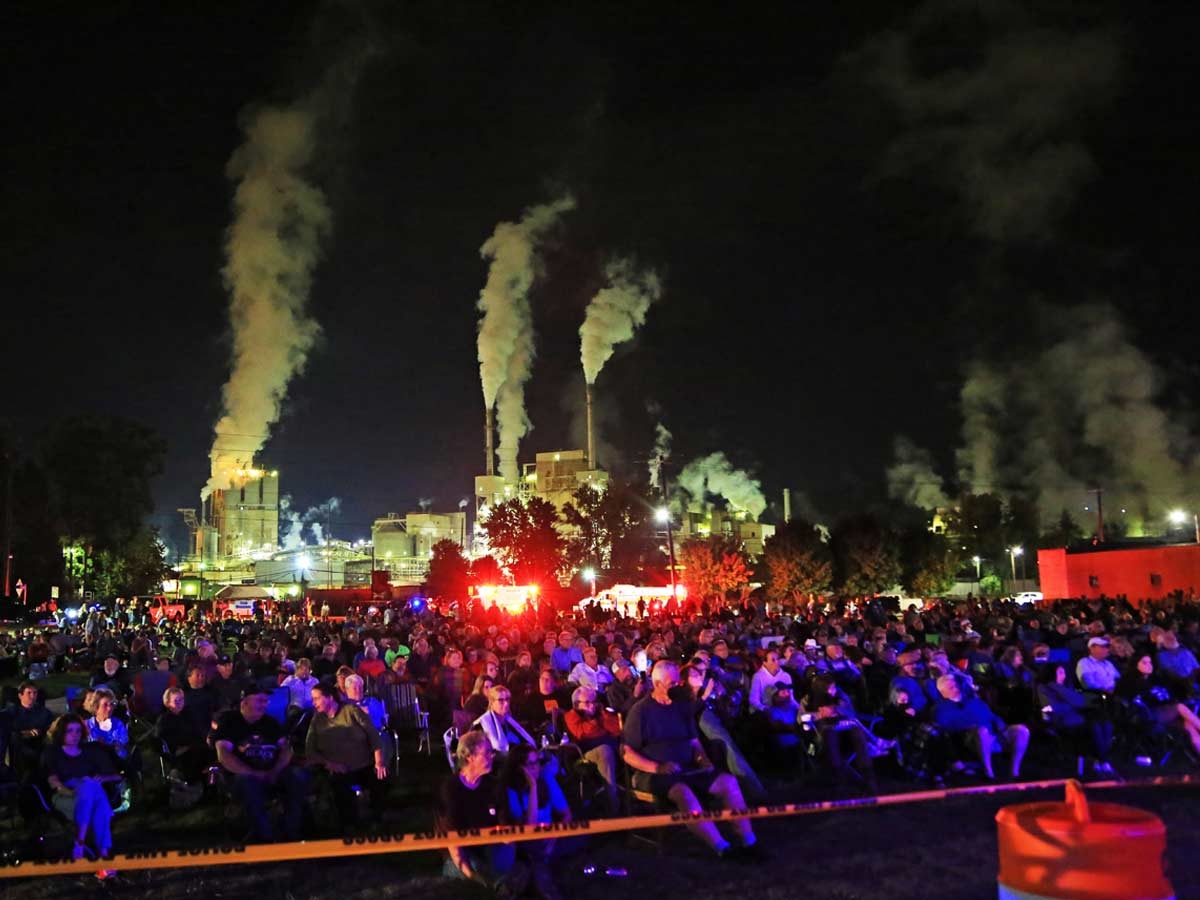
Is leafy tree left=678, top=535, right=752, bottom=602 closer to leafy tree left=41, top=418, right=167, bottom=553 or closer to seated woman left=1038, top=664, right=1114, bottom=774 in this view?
leafy tree left=41, top=418, right=167, bottom=553

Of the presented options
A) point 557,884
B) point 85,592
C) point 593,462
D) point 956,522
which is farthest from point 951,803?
point 593,462

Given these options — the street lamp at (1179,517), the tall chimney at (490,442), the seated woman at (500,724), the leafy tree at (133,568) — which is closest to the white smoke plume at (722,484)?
the tall chimney at (490,442)

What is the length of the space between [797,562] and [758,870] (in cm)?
5282

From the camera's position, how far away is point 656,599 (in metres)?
36.6

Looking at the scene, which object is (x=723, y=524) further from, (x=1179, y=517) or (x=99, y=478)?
(x=99, y=478)

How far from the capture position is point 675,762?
21.8 feet

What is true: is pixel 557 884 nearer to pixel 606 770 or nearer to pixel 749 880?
pixel 749 880

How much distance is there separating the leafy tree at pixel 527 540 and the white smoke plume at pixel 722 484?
1529 inches

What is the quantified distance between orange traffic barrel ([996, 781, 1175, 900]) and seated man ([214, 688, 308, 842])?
5427mm

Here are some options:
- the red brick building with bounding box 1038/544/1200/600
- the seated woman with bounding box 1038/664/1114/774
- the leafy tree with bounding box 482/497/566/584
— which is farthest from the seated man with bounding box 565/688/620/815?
the leafy tree with bounding box 482/497/566/584

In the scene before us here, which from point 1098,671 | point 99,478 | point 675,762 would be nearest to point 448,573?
point 99,478

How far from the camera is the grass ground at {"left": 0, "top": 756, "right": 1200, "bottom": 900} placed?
5863 millimetres

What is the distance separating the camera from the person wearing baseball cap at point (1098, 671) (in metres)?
9.80

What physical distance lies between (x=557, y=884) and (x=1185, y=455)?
3038 inches
